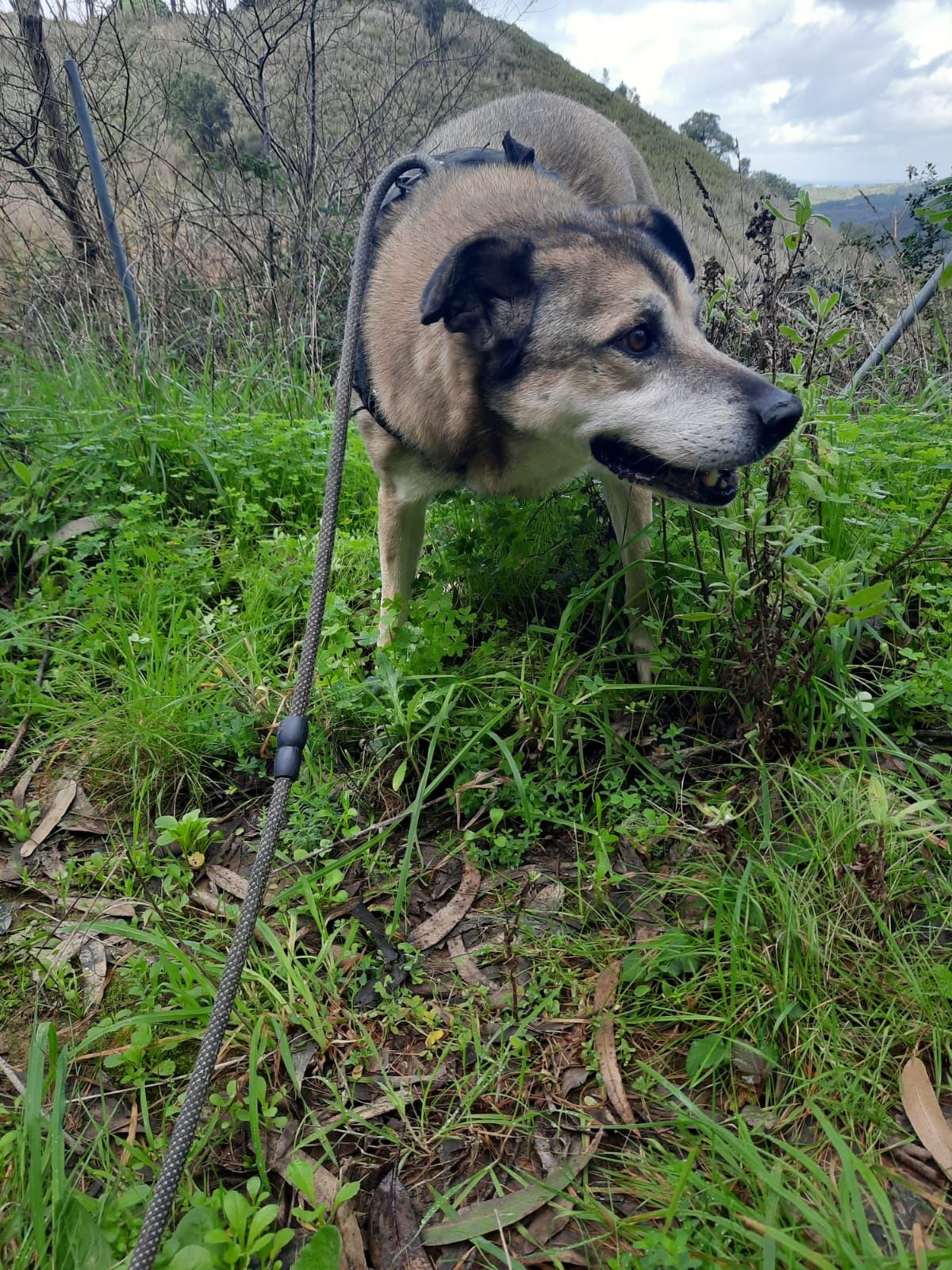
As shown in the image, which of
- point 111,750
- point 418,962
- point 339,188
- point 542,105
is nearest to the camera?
point 418,962

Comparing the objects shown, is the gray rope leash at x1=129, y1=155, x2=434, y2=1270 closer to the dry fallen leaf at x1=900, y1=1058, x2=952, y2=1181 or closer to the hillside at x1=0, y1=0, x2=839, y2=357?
the dry fallen leaf at x1=900, y1=1058, x2=952, y2=1181

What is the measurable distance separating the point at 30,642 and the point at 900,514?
2795 mm

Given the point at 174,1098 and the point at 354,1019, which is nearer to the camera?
the point at 174,1098

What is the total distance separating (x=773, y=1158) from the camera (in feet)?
4.09

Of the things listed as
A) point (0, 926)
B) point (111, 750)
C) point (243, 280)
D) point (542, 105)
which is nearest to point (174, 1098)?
point (0, 926)

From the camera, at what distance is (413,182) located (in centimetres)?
260

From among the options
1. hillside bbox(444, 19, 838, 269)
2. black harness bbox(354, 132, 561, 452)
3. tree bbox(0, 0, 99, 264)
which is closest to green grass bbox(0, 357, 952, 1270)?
black harness bbox(354, 132, 561, 452)

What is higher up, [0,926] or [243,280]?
[243,280]

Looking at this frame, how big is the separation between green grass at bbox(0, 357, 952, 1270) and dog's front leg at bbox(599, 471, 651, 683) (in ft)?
0.24

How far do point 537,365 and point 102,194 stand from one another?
399cm

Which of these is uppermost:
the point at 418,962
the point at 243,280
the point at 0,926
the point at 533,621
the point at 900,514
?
the point at 243,280

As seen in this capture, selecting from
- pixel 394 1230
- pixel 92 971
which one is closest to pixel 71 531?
pixel 92 971

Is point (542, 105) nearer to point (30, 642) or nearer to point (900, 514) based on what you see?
point (900, 514)

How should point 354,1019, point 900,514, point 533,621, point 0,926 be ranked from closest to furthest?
point 354,1019 < point 0,926 < point 900,514 < point 533,621
